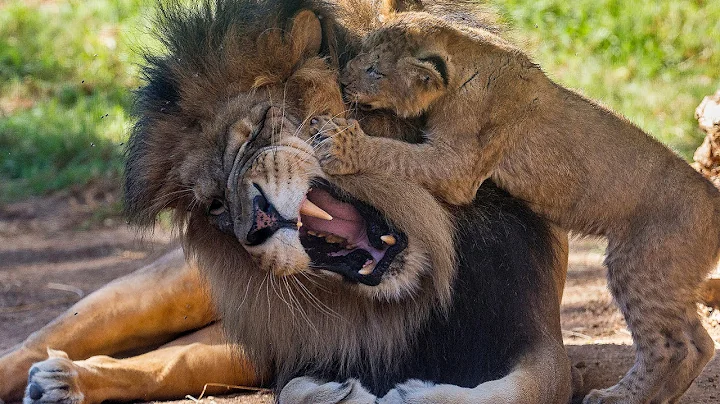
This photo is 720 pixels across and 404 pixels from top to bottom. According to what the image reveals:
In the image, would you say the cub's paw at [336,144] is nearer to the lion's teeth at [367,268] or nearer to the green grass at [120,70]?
the lion's teeth at [367,268]

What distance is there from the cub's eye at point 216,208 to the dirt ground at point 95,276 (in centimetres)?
29

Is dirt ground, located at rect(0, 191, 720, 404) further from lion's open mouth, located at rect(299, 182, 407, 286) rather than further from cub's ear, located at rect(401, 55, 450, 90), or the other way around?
cub's ear, located at rect(401, 55, 450, 90)

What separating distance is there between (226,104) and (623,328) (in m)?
1.94

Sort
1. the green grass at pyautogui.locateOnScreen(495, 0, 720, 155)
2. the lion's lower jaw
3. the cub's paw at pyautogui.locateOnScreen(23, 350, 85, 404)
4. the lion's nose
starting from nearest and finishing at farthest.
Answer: the lion's nose
the lion's lower jaw
the cub's paw at pyautogui.locateOnScreen(23, 350, 85, 404)
the green grass at pyautogui.locateOnScreen(495, 0, 720, 155)

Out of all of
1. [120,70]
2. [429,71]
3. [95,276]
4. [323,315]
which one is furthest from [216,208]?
[120,70]

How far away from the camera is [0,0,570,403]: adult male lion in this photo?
2424 mm

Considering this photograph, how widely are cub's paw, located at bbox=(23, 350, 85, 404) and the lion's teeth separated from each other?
3.69 ft

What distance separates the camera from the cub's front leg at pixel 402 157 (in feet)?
7.96

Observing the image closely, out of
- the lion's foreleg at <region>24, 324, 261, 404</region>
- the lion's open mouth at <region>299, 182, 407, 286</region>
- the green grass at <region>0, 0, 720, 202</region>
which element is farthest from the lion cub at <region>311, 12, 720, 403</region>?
the green grass at <region>0, 0, 720, 202</region>

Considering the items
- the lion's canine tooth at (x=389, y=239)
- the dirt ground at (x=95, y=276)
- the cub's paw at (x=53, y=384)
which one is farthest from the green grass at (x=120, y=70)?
the lion's canine tooth at (x=389, y=239)

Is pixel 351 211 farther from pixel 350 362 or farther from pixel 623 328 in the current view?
pixel 623 328

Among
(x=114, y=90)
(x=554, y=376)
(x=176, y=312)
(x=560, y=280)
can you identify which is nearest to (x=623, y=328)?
(x=560, y=280)

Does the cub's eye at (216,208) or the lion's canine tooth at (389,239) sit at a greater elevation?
the cub's eye at (216,208)

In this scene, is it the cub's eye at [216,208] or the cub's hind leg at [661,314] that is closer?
the cub's eye at [216,208]
